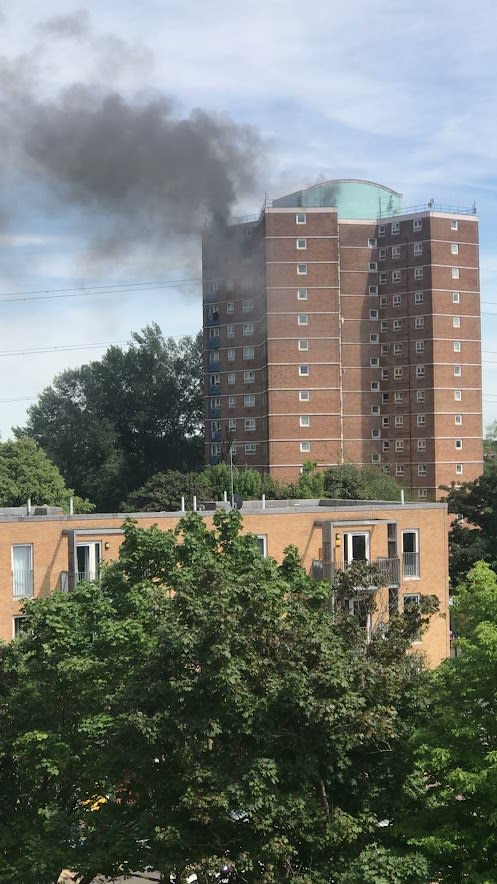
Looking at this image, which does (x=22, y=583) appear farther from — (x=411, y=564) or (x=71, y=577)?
(x=411, y=564)

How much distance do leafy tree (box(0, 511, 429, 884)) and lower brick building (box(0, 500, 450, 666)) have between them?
12.7 m

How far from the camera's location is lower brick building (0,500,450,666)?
121 ft

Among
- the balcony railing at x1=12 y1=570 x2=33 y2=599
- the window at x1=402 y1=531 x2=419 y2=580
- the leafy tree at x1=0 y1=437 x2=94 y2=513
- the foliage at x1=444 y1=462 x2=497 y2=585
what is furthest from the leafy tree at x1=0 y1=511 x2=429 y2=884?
the leafy tree at x1=0 y1=437 x2=94 y2=513

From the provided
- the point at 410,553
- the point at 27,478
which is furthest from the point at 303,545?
the point at 27,478

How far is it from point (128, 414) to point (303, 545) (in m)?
80.7

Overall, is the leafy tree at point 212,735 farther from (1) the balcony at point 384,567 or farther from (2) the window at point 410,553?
(2) the window at point 410,553

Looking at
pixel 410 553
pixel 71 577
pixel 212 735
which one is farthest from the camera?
pixel 410 553

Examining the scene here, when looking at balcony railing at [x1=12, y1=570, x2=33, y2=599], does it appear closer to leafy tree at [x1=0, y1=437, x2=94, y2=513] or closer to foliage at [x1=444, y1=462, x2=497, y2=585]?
foliage at [x1=444, y1=462, x2=497, y2=585]

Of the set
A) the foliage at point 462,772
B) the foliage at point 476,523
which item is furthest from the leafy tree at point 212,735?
the foliage at point 476,523

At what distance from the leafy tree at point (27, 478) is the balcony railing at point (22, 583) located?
4617cm

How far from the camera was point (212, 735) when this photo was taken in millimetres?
17141

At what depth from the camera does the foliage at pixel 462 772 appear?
1738 cm

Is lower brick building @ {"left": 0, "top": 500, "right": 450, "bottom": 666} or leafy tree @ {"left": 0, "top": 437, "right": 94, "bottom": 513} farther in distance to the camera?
leafy tree @ {"left": 0, "top": 437, "right": 94, "bottom": 513}

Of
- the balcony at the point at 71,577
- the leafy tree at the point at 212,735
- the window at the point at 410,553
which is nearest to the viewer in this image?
the leafy tree at the point at 212,735
